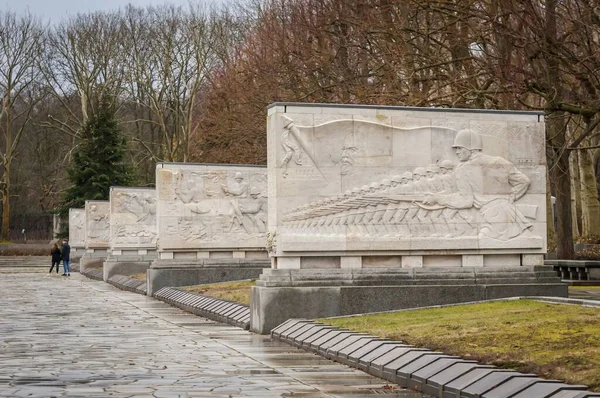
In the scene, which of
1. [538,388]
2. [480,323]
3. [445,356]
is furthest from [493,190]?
[538,388]

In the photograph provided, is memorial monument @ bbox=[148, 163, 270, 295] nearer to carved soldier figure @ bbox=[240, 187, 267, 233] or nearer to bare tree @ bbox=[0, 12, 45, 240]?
carved soldier figure @ bbox=[240, 187, 267, 233]

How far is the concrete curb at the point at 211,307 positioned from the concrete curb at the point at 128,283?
19.6 feet

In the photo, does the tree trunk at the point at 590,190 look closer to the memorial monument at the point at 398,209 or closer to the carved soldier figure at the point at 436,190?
the memorial monument at the point at 398,209

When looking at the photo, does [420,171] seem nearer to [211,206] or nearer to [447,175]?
[447,175]

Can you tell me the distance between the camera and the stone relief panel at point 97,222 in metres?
61.5

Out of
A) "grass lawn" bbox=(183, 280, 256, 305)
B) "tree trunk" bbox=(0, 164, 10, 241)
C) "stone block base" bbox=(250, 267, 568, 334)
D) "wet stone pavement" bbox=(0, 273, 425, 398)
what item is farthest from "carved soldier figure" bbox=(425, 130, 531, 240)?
"tree trunk" bbox=(0, 164, 10, 241)

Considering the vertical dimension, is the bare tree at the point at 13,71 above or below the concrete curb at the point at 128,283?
above

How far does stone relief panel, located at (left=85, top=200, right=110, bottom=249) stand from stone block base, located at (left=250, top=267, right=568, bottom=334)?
40.4 m

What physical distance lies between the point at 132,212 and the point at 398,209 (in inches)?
1115

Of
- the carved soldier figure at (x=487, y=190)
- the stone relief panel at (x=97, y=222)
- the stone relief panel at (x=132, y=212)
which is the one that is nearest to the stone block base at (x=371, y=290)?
the carved soldier figure at (x=487, y=190)

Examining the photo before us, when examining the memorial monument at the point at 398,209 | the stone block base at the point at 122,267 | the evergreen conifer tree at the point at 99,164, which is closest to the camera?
the memorial monument at the point at 398,209

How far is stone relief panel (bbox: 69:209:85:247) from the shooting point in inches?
2771

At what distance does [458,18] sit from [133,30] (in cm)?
5693

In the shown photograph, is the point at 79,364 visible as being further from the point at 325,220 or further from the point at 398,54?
the point at 398,54
